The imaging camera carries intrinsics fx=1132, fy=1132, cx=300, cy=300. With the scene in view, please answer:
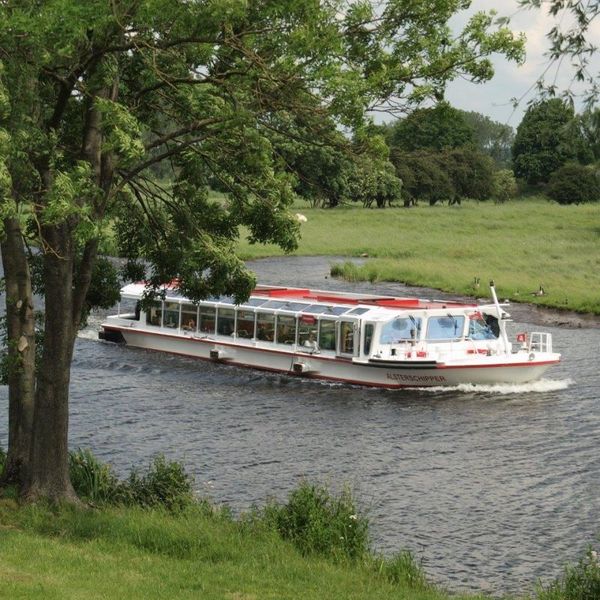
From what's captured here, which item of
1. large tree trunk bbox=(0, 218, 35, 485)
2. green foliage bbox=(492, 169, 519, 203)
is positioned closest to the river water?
large tree trunk bbox=(0, 218, 35, 485)

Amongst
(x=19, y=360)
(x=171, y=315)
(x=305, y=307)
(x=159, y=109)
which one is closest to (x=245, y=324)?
(x=305, y=307)

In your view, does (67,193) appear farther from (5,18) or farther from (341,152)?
(341,152)

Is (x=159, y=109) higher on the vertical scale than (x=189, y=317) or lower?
higher

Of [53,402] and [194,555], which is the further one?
[53,402]

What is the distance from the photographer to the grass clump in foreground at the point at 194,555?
16203 millimetres

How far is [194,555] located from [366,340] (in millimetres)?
27607

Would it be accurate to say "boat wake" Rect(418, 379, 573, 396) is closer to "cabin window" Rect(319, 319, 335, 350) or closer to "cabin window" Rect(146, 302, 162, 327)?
"cabin window" Rect(319, 319, 335, 350)

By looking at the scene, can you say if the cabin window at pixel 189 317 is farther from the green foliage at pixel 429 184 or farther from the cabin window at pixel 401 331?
the green foliage at pixel 429 184

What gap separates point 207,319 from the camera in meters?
52.2

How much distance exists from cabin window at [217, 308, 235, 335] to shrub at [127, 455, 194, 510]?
27.0m

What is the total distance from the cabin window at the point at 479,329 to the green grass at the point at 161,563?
26207 millimetres

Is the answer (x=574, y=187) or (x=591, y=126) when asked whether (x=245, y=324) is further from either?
(x=574, y=187)

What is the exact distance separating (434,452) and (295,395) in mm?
10477

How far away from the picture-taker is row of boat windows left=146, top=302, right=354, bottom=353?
4694 cm
